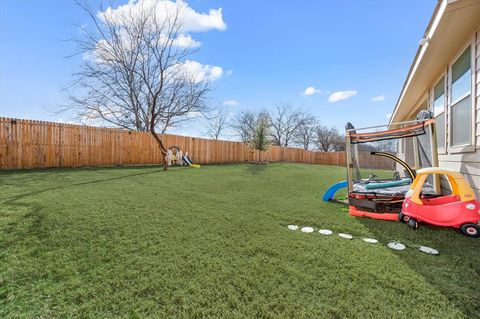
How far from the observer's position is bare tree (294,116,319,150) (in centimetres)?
3846

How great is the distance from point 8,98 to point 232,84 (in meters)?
12.0

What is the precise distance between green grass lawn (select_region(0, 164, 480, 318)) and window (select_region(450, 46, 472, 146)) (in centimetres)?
172

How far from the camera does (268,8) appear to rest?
7.23 m

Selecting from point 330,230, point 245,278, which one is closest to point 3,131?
point 245,278

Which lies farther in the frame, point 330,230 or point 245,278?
point 330,230

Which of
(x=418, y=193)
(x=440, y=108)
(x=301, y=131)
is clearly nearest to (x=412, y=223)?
(x=418, y=193)

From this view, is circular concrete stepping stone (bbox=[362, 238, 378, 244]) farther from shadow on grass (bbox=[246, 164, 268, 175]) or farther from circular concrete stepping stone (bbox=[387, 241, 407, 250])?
shadow on grass (bbox=[246, 164, 268, 175])

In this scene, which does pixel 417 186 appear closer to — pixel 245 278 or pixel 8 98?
pixel 245 278

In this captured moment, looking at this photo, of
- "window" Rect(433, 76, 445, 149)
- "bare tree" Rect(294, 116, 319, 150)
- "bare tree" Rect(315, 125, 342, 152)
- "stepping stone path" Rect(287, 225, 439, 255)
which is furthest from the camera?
"bare tree" Rect(315, 125, 342, 152)

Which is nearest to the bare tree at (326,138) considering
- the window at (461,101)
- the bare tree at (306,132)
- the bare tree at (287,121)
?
the bare tree at (306,132)

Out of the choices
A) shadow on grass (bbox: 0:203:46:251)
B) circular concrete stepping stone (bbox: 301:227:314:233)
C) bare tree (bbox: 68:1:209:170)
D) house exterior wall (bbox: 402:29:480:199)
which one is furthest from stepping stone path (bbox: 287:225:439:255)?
bare tree (bbox: 68:1:209:170)

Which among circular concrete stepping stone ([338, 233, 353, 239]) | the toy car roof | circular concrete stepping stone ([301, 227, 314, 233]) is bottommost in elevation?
circular concrete stepping stone ([338, 233, 353, 239])

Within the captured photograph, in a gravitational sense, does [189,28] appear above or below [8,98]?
above

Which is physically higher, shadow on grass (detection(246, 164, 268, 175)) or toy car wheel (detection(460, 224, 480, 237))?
shadow on grass (detection(246, 164, 268, 175))
